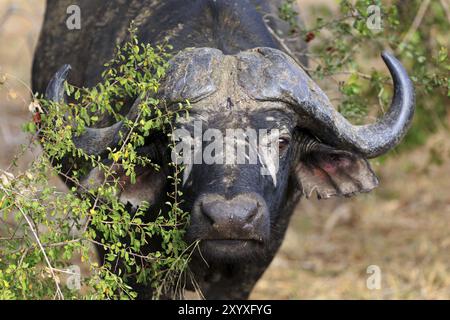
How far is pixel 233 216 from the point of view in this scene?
442 centimetres

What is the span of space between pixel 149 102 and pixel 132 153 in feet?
0.81

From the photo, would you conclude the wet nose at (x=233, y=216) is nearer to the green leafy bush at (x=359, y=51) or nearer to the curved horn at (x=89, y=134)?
the curved horn at (x=89, y=134)

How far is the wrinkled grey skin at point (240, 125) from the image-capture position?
182 inches

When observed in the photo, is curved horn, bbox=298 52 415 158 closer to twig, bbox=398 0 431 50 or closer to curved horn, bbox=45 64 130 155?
curved horn, bbox=45 64 130 155

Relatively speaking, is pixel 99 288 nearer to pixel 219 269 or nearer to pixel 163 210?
pixel 163 210

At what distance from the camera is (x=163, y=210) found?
5.25m

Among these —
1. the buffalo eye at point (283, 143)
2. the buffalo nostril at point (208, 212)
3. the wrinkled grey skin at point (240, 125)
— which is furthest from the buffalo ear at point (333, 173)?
the buffalo nostril at point (208, 212)

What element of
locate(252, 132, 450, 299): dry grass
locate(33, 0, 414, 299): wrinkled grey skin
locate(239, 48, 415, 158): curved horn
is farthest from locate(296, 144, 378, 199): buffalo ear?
locate(252, 132, 450, 299): dry grass

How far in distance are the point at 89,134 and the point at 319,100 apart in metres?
1.13

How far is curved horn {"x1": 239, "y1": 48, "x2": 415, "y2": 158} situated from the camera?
16.0ft

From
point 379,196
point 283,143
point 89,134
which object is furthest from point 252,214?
point 379,196

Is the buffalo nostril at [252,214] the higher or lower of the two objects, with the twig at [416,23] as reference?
higher

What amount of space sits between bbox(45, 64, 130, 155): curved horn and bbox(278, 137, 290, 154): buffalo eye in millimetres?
728

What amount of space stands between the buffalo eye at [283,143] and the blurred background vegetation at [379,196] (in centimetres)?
77
